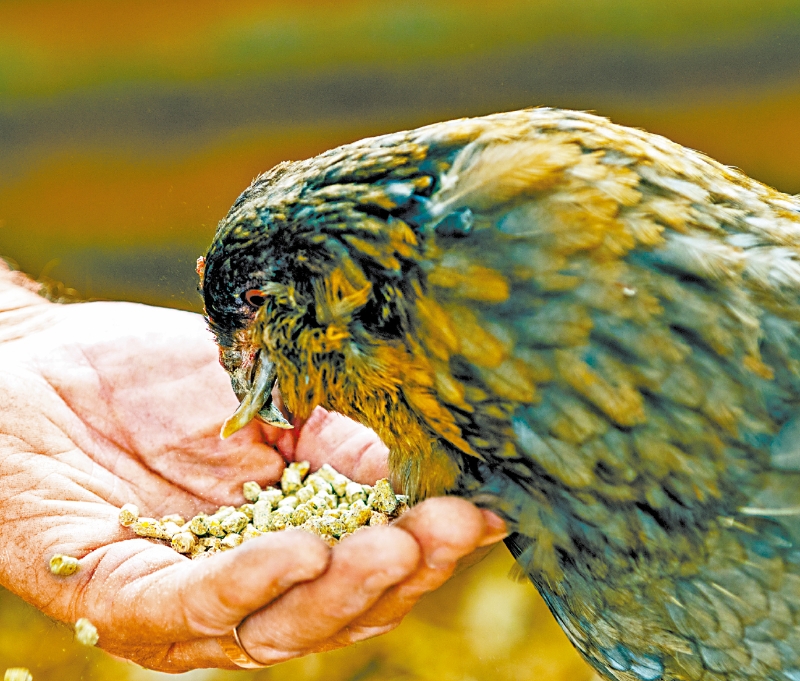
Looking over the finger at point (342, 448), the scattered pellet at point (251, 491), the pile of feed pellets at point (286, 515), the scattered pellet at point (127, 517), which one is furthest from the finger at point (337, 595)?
the finger at point (342, 448)

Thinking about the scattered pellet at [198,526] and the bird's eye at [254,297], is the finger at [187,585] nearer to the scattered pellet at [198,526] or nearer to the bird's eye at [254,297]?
the scattered pellet at [198,526]

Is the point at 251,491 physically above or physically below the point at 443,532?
below

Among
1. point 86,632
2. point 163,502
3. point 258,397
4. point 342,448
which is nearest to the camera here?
point 258,397

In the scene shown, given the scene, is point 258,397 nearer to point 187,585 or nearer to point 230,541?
point 187,585

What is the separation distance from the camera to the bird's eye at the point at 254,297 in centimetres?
161

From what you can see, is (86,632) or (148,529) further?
(148,529)

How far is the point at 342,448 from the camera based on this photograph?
2678 millimetres

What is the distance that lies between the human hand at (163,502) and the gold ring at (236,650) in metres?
0.04

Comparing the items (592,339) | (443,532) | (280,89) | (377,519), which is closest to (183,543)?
(377,519)

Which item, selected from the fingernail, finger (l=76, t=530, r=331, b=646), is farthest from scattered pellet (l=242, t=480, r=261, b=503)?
the fingernail

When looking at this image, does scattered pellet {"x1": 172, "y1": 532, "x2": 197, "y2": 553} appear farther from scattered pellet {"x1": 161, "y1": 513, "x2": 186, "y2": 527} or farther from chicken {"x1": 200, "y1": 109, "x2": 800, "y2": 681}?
chicken {"x1": 200, "y1": 109, "x2": 800, "y2": 681}

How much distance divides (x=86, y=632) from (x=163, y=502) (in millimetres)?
593

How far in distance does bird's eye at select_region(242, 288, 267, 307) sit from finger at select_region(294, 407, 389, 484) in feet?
3.45

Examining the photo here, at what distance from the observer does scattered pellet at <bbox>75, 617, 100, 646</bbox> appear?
193 cm
